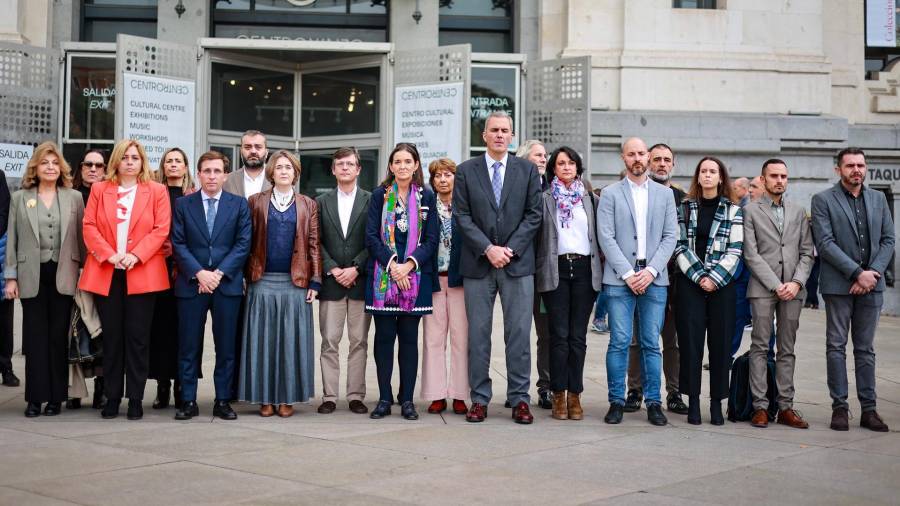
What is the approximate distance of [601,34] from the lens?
1716 cm

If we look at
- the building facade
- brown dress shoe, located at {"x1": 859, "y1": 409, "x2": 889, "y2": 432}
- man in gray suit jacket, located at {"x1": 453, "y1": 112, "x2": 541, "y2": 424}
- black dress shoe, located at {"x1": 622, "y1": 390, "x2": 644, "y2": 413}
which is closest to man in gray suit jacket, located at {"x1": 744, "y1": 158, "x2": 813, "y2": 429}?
brown dress shoe, located at {"x1": 859, "y1": 409, "x2": 889, "y2": 432}

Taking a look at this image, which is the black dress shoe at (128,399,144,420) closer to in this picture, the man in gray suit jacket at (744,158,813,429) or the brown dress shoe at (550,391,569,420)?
the brown dress shoe at (550,391,569,420)

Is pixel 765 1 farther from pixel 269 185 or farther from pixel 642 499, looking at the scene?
pixel 642 499

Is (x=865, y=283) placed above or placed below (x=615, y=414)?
above

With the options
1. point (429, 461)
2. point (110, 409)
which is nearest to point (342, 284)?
point (110, 409)

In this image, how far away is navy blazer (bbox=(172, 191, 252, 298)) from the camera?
Answer: 7719 millimetres

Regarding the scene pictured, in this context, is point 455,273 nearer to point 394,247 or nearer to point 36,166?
point 394,247

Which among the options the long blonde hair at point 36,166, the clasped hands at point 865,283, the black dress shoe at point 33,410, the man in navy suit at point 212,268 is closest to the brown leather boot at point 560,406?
the clasped hands at point 865,283

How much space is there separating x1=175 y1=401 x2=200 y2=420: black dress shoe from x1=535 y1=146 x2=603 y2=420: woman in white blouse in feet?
9.15

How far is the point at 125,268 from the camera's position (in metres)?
7.57

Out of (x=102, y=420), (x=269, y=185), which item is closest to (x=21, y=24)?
(x=269, y=185)

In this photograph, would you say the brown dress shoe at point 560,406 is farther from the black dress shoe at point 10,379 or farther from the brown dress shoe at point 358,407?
the black dress shoe at point 10,379

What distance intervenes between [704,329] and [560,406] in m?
1.29

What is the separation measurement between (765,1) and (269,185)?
11.9m
